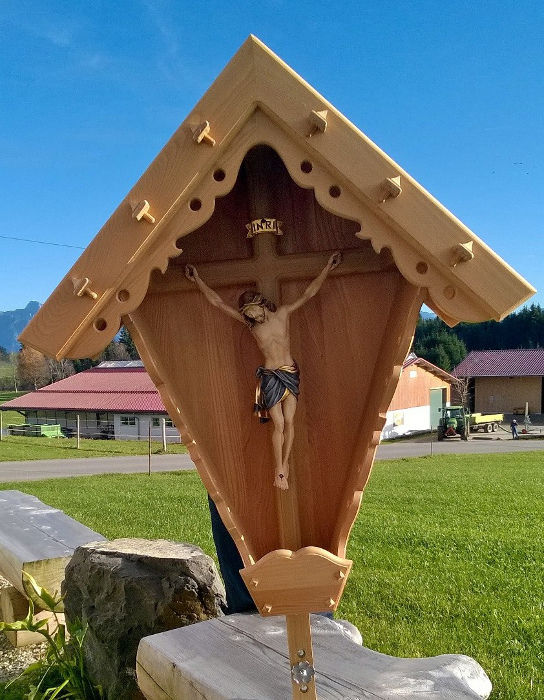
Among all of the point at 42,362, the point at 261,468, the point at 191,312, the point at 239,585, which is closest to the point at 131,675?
the point at 239,585

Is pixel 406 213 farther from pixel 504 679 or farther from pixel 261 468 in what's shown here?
pixel 504 679

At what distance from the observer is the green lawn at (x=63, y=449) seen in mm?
17548

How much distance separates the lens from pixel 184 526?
23.7 feet

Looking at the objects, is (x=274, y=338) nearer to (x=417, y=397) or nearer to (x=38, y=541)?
(x=38, y=541)

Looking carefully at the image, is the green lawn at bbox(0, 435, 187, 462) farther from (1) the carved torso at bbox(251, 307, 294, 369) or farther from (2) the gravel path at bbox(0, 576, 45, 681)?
(1) the carved torso at bbox(251, 307, 294, 369)

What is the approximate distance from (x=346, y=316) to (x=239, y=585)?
6.04 feet

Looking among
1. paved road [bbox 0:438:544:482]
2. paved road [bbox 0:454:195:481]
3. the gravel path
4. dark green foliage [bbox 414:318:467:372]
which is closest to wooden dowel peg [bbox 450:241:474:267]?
the gravel path

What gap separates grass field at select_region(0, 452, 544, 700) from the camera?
3.83 metres

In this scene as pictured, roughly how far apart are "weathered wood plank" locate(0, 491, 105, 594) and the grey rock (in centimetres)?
66

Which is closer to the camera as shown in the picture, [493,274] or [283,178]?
[493,274]

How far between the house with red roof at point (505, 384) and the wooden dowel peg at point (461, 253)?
35.3 meters

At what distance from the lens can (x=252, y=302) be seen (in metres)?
1.83

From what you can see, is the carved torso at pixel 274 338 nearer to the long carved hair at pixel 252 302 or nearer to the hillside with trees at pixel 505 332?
the long carved hair at pixel 252 302

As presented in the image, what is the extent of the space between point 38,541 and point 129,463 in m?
11.8
